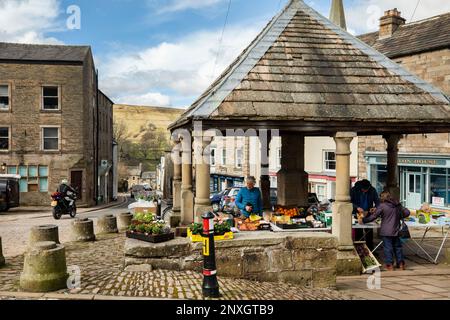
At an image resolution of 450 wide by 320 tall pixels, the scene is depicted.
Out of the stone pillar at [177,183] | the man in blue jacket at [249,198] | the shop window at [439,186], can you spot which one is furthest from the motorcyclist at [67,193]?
the shop window at [439,186]

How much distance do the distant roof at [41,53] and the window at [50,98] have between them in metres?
2.08

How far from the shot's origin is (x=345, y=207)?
26.2ft

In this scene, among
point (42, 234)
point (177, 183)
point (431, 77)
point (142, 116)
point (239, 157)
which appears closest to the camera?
point (42, 234)

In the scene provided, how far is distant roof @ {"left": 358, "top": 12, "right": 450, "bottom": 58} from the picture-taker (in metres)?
21.0

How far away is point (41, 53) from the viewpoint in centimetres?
3133

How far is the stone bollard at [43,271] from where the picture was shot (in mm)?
5652

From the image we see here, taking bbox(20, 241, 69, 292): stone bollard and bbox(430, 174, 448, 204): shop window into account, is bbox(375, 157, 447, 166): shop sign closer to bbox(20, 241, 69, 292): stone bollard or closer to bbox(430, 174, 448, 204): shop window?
bbox(430, 174, 448, 204): shop window

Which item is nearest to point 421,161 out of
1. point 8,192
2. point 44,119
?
point 8,192

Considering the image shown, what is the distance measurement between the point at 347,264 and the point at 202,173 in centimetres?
317

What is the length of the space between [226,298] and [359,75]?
17.8 ft

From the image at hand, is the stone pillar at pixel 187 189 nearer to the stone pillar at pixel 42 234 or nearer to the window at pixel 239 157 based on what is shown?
the stone pillar at pixel 42 234

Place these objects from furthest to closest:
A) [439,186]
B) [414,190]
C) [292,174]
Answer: [414,190]
[439,186]
[292,174]

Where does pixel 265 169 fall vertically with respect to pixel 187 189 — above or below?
above

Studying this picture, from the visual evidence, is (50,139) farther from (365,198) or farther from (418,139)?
(365,198)
